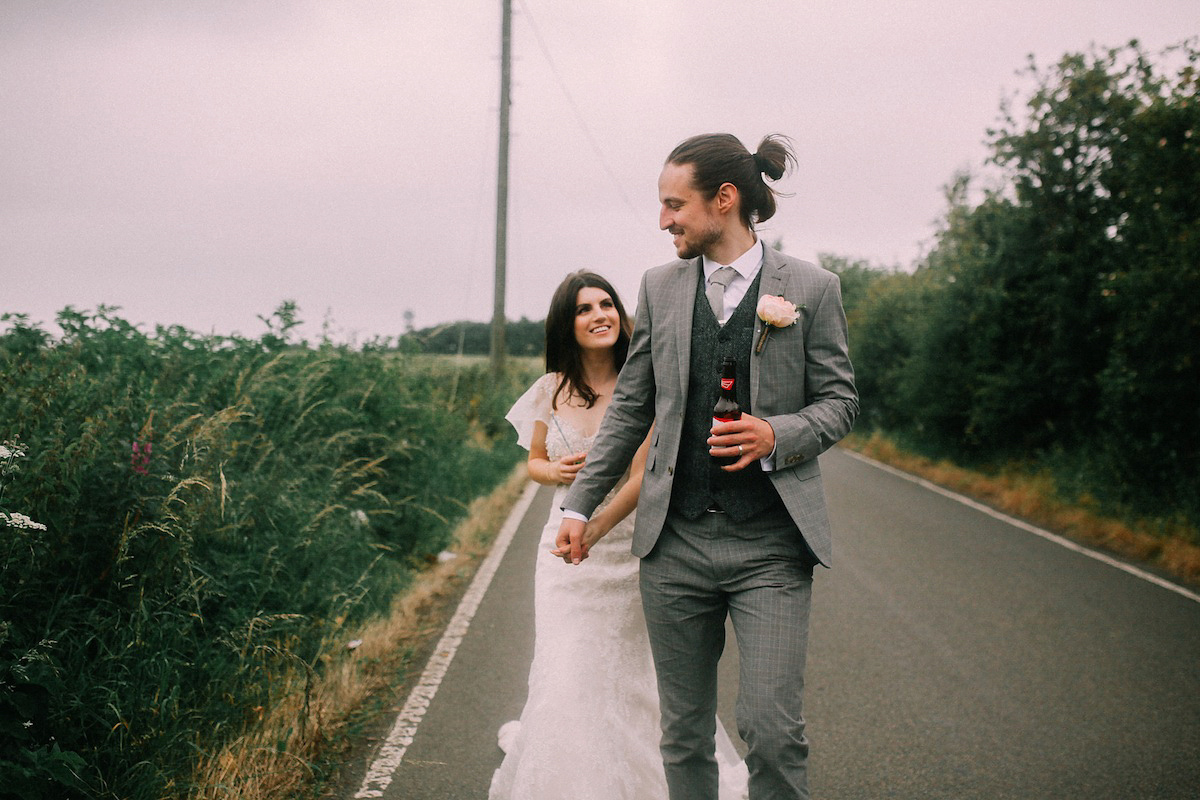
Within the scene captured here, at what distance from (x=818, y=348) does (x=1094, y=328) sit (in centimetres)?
1380

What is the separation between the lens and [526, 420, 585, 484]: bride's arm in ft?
12.4

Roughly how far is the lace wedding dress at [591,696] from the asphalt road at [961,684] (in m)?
0.67

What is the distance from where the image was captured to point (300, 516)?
20.1 feet

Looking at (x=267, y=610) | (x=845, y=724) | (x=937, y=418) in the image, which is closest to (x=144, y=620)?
(x=267, y=610)

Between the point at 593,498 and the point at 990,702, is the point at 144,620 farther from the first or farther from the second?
the point at 990,702

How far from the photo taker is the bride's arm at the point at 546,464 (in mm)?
3766

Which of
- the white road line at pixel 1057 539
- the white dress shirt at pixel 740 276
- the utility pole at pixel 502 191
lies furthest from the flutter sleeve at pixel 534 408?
the utility pole at pixel 502 191

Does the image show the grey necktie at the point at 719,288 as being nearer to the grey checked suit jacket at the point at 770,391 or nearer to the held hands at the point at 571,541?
the grey checked suit jacket at the point at 770,391

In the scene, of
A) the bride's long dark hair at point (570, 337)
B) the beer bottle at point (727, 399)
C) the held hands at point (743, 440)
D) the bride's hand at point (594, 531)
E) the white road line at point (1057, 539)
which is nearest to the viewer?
the held hands at point (743, 440)

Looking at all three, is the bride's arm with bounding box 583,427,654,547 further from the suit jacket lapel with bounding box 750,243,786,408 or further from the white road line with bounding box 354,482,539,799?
the white road line with bounding box 354,482,539,799

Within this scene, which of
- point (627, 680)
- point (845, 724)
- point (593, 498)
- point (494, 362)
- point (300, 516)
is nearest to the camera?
point (593, 498)

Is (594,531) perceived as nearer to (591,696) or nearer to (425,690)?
(591,696)

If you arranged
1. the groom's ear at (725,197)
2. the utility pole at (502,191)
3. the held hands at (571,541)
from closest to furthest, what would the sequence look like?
the groom's ear at (725,197), the held hands at (571,541), the utility pole at (502,191)

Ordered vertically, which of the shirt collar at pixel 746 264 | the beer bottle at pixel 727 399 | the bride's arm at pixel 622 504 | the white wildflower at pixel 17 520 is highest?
the shirt collar at pixel 746 264
